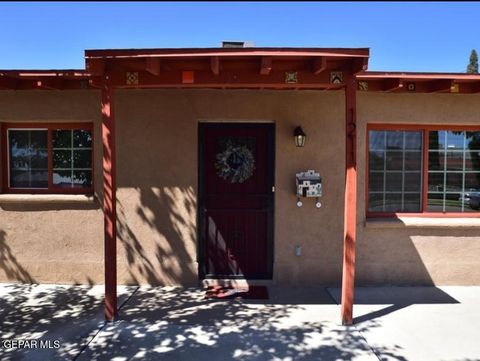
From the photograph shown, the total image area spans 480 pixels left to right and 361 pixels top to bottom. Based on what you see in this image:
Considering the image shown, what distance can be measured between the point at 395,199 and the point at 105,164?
418 cm

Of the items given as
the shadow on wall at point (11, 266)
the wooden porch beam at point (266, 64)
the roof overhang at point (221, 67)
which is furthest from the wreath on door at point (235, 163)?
the shadow on wall at point (11, 266)

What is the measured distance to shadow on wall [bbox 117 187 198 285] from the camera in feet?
18.8

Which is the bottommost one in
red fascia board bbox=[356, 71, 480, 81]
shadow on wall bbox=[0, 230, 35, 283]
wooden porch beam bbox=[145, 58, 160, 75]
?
shadow on wall bbox=[0, 230, 35, 283]

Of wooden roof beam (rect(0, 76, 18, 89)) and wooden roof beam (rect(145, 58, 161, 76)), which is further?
wooden roof beam (rect(0, 76, 18, 89))

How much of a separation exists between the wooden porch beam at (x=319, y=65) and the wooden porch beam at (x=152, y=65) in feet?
5.62

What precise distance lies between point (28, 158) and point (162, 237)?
2.39 meters

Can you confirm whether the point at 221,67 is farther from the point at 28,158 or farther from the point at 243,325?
the point at 28,158

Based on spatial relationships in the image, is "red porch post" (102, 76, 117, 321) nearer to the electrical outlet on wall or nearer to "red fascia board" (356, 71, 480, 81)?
the electrical outlet on wall

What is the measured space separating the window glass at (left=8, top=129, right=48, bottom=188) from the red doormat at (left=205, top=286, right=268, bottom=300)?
3003 mm

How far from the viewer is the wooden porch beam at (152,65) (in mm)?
4156

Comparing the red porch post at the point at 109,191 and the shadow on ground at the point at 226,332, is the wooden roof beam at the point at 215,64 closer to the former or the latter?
the red porch post at the point at 109,191

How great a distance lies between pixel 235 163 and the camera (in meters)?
5.78

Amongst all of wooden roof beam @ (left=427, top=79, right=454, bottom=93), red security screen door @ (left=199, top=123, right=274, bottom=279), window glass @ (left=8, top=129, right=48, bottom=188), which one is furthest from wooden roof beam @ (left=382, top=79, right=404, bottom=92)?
window glass @ (left=8, top=129, right=48, bottom=188)

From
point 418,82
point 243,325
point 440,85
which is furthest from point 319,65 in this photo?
point 243,325
